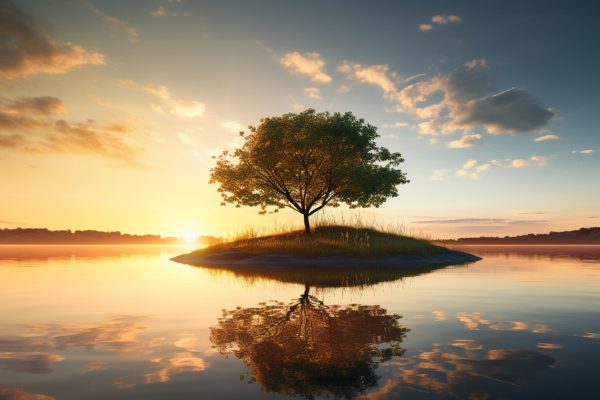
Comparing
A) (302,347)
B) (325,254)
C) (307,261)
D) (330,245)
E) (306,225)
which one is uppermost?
(306,225)

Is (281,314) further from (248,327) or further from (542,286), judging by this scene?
(542,286)

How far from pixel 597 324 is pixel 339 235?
27.3m

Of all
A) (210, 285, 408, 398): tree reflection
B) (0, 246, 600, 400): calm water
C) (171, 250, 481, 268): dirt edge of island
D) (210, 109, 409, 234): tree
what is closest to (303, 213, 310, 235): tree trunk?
(210, 109, 409, 234): tree

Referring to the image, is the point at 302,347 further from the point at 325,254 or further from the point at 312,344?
the point at 325,254

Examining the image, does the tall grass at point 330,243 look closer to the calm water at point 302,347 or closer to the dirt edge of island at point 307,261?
the dirt edge of island at point 307,261

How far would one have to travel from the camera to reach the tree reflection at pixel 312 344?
4289 mm

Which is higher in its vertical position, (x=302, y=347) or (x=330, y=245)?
(x=330, y=245)

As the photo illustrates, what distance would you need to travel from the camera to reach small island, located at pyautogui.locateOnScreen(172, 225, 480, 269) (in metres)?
26.6

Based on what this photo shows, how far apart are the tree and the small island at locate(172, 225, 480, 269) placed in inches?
215

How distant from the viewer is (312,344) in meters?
5.77

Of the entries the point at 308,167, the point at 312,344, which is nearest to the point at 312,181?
the point at 308,167

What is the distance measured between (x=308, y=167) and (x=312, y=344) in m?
32.9

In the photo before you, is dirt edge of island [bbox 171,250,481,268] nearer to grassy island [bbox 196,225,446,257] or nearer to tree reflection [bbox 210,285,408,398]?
grassy island [bbox 196,225,446,257]

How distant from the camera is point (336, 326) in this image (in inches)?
275
